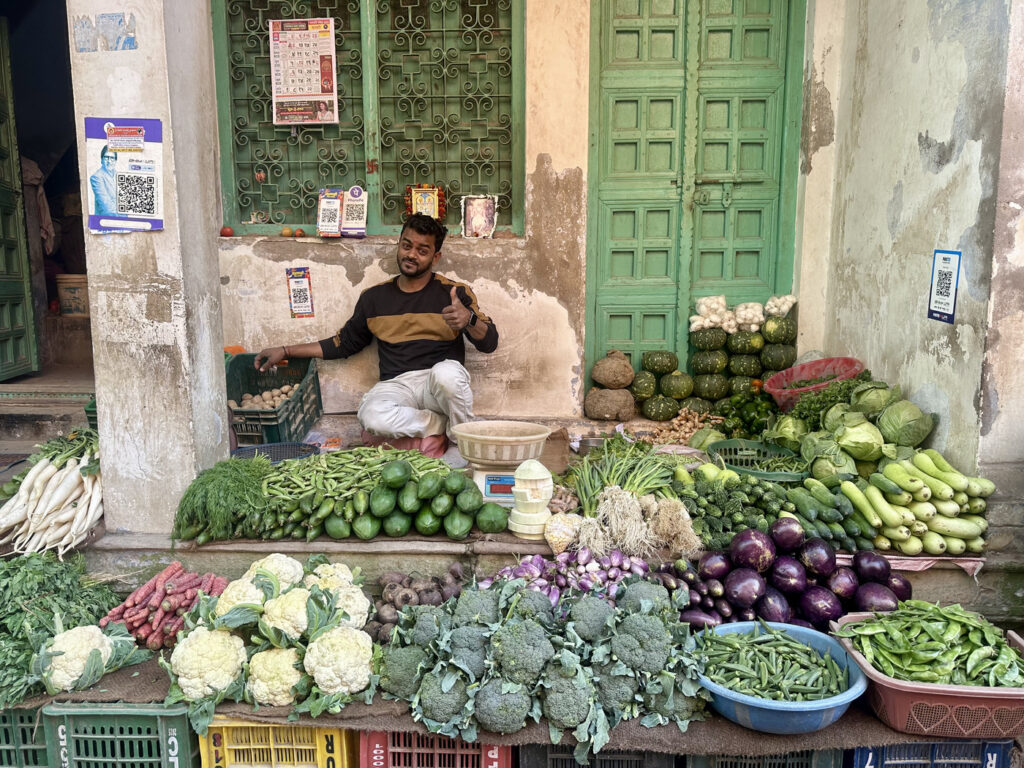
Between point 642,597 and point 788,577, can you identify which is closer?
point 642,597

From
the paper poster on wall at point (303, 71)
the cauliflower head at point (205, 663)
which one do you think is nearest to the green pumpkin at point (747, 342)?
the paper poster on wall at point (303, 71)

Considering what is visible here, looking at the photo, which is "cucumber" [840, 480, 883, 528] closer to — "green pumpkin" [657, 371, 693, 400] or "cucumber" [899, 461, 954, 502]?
"cucumber" [899, 461, 954, 502]

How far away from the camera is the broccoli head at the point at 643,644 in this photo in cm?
289

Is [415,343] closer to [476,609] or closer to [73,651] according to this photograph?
[476,609]

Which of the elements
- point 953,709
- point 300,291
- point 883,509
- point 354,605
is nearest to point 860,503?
point 883,509

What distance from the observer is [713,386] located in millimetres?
6242

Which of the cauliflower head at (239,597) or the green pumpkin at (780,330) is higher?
the green pumpkin at (780,330)

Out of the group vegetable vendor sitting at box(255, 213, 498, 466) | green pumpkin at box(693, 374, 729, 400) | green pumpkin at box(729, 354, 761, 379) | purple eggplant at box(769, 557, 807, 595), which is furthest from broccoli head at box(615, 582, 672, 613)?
green pumpkin at box(729, 354, 761, 379)

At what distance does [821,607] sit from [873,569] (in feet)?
1.32

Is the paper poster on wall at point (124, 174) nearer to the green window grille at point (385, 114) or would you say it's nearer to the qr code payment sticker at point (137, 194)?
the qr code payment sticker at point (137, 194)

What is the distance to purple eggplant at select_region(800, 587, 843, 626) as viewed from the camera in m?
3.33

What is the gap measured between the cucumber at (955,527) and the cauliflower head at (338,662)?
2.97 meters

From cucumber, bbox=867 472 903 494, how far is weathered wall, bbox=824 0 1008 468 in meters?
0.48

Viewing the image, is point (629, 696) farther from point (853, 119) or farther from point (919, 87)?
point (853, 119)
